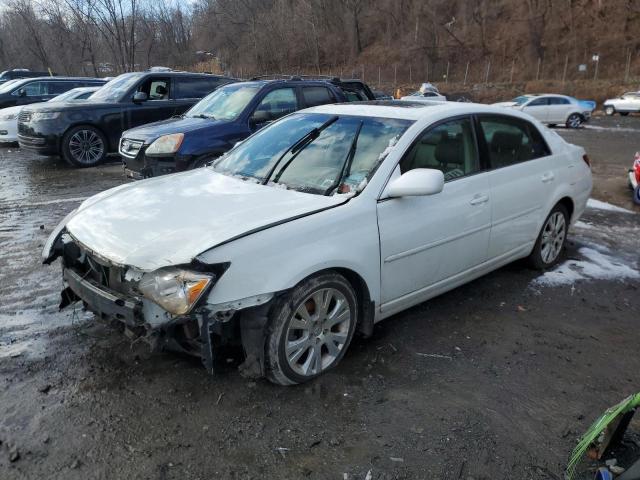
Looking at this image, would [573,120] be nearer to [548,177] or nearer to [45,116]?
[548,177]

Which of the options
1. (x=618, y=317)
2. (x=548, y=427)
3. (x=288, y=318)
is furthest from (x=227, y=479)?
(x=618, y=317)

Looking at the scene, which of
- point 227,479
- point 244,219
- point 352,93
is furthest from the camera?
point 352,93

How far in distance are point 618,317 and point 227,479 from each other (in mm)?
3314

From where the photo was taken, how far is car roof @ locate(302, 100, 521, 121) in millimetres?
3834

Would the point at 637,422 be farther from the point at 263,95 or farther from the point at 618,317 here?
the point at 263,95

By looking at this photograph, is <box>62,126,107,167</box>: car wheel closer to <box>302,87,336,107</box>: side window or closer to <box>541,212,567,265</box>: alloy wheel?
<box>302,87,336,107</box>: side window

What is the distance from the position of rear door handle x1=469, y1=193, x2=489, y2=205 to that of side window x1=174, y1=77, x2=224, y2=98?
314 inches

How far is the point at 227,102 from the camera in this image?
7.97 metres

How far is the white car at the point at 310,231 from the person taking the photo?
274 cm

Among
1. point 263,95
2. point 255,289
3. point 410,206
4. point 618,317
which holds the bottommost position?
point 618,317

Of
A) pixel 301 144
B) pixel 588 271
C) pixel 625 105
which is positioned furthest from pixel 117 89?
pixel 625 105

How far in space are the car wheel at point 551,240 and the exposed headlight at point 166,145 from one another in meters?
4.74

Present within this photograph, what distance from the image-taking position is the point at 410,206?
3.43 m

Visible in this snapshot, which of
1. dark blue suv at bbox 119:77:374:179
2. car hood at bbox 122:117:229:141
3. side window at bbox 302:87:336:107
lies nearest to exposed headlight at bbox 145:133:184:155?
dark blue suv at bbox 119:77:374:179
